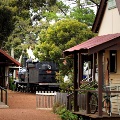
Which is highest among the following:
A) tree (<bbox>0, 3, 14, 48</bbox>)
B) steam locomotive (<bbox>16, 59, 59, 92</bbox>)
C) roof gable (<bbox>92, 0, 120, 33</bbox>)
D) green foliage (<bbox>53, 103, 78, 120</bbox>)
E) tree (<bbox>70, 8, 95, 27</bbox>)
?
tree (<bbox>70, 8, 95, 27</bbox>)

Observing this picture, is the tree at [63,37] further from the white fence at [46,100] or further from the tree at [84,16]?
the white fence at [46,100]

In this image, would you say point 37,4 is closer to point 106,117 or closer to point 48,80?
point 48,80

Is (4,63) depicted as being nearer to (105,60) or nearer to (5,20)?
(5,20)

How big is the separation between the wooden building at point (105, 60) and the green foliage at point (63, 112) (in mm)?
411

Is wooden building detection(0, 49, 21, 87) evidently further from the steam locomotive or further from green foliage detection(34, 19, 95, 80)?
the steam locomotive

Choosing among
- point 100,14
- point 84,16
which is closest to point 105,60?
point 100,14

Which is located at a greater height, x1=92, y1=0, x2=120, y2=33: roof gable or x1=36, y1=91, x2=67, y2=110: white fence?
x1=92, y1=0, x2=120, y2=33: roof gable

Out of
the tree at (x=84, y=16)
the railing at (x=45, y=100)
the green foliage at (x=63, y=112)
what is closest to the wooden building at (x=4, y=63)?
the railing at (x=45, y=100)

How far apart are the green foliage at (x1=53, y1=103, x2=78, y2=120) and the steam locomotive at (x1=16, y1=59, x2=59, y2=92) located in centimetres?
1653

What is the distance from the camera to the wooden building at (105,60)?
17.6 meters

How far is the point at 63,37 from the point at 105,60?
2003cm

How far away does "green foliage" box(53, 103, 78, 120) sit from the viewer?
20341mm

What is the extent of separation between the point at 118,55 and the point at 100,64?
110 inches

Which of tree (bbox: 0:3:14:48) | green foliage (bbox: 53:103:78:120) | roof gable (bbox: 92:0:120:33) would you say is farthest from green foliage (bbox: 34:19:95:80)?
roof gable (bbox: 92:0:120:33)
